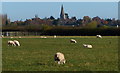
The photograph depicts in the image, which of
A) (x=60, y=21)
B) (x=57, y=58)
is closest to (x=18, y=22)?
(x=60, y=21)

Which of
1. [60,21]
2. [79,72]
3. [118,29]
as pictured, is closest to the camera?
[79,72]

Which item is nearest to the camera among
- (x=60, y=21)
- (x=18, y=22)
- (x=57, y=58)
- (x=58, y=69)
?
(x=58, y=69)

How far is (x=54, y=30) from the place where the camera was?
3861 inches

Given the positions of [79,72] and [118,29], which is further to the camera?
[118,29]

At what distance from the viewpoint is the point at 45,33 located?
320 feet

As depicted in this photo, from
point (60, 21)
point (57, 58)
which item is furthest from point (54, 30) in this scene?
point (60, 21)

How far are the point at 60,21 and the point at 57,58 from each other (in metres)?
182

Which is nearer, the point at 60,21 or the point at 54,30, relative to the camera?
the point at 54,30

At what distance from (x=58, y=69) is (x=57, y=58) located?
2.32m

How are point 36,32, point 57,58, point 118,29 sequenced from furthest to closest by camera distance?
1. point 36,32
2. point 118,29
3. point 57,58

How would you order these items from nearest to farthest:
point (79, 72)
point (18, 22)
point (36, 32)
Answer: point (79, 72) < point (36, 32) < point (18, 22)

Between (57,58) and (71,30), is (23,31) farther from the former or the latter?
(57,58)

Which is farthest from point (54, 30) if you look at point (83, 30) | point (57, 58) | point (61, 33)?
point (57, 58)

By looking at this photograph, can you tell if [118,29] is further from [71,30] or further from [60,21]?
[60,21]
